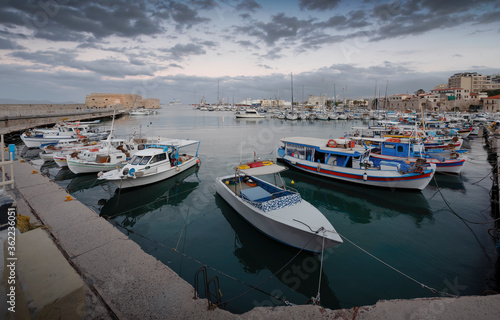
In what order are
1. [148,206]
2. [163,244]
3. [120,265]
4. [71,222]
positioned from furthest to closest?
[148,206] → [163,244] → [71,222] → [120,265]

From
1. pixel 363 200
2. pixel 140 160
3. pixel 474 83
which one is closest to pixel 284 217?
pixel 363 200

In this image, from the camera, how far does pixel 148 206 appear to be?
1441cm

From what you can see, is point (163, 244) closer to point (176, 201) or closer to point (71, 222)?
point (71, 222)

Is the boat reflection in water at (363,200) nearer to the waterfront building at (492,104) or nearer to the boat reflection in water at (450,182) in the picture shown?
the boat reflection in water at (450,182)

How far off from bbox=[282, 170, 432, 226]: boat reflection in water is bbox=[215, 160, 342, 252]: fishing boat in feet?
13.8

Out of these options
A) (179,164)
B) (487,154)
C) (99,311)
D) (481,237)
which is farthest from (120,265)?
(487,154)

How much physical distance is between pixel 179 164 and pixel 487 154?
1426 inches

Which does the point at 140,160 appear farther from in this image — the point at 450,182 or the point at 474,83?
the point at 474,83

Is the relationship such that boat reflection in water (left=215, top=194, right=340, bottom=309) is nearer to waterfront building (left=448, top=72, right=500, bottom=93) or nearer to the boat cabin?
the boat cabin

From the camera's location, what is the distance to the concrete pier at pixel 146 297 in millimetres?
→ 4918

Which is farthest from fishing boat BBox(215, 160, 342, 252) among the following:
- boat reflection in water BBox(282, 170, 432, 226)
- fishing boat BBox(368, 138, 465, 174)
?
fishing boat BBox(368, 138, 465, 174)

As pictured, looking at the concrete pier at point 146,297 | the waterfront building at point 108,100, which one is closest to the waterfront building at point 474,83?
the concrete pier at point 146,297

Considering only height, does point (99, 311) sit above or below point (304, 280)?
above

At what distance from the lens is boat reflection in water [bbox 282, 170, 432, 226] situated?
13688 millimetres
